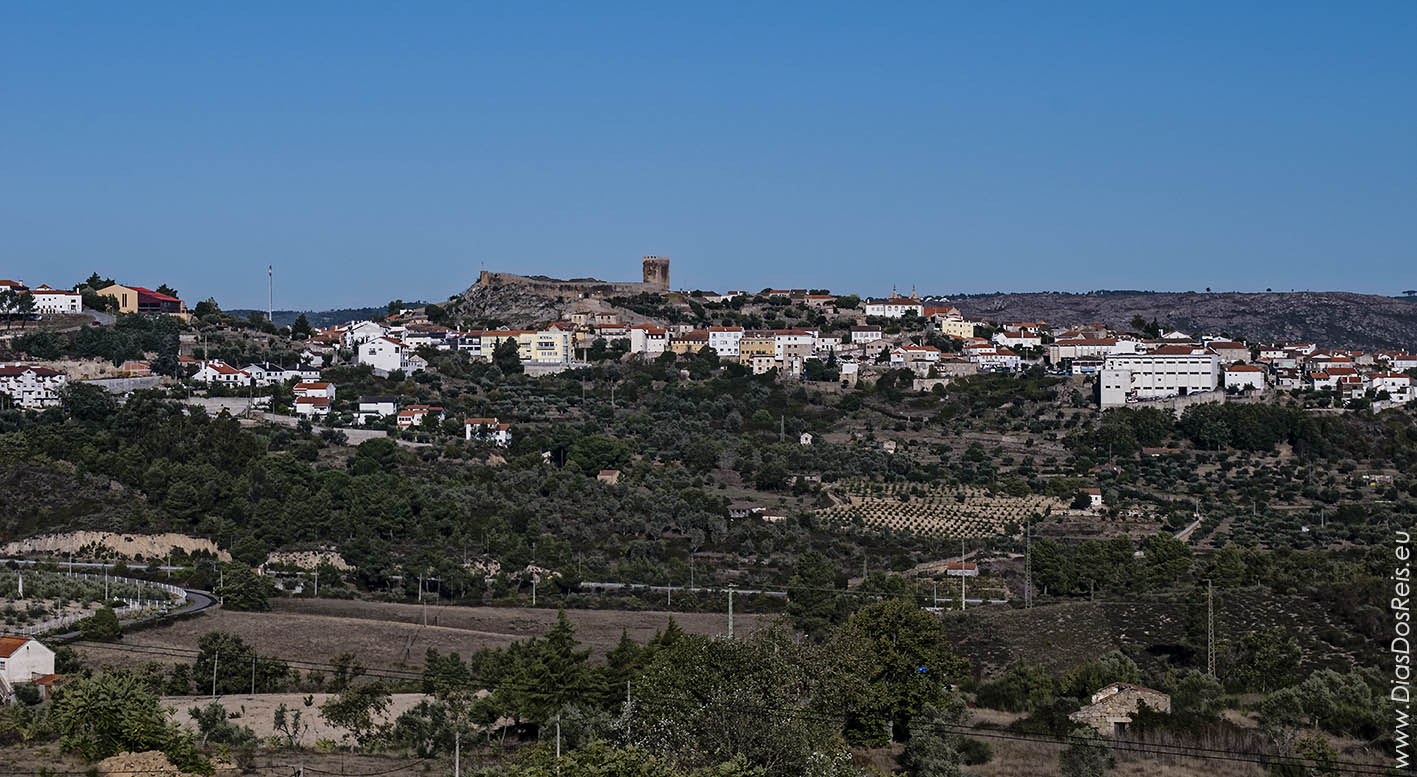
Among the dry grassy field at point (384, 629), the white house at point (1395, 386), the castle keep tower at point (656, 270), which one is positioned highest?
the castle keep tower at point (656, 270)

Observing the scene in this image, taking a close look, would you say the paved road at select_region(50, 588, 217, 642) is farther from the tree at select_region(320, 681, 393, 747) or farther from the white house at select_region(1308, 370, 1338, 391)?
the white house at select_region(1308, 370, 1338, 391)

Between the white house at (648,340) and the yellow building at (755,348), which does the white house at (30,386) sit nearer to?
the white house at (648,340)

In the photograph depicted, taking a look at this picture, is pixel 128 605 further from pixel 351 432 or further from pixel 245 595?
pixel 351 432

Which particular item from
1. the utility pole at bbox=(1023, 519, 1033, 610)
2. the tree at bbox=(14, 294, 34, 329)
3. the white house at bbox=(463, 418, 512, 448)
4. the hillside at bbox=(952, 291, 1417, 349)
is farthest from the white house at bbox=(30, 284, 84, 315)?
the hillside at bbox=(952, 291, 1417, 349)

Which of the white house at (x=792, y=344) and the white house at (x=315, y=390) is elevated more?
the white house at (x=792, y=344)

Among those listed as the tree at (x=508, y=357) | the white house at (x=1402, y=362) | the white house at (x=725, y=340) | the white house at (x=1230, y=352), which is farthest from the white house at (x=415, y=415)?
the white house at (x=1402, y=362)

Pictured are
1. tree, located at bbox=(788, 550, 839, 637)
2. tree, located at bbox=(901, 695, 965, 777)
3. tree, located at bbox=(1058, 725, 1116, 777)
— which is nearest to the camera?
tree, located at bbox=(1058, 725, 1116, 777)
